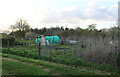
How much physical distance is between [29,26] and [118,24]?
153 ft

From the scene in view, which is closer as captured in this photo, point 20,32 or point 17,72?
point 17,72

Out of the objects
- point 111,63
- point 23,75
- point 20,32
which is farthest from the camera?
point 20,32

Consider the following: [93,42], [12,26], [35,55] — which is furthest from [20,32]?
[93,42]

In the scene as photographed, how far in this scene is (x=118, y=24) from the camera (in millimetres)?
8492

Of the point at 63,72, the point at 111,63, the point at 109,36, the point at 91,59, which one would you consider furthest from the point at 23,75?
the point at 109,36

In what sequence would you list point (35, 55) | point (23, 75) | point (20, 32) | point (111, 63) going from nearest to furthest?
point (23, 75) < point (111, 63) < point (35, 55) < point (20, 32)

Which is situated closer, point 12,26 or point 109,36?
point 109,36

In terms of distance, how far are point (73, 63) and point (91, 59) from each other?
51.0 inches

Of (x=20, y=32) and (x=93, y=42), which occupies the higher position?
(x=20, y=32)

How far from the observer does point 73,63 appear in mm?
8938

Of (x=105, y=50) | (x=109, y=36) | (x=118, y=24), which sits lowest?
(x=105, y=50)

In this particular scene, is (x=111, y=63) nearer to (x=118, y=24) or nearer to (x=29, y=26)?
(x=118, y=24)


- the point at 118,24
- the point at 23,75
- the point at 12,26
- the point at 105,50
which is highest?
the point at 12,26

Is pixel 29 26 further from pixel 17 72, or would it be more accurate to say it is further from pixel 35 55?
pixel 17 72
